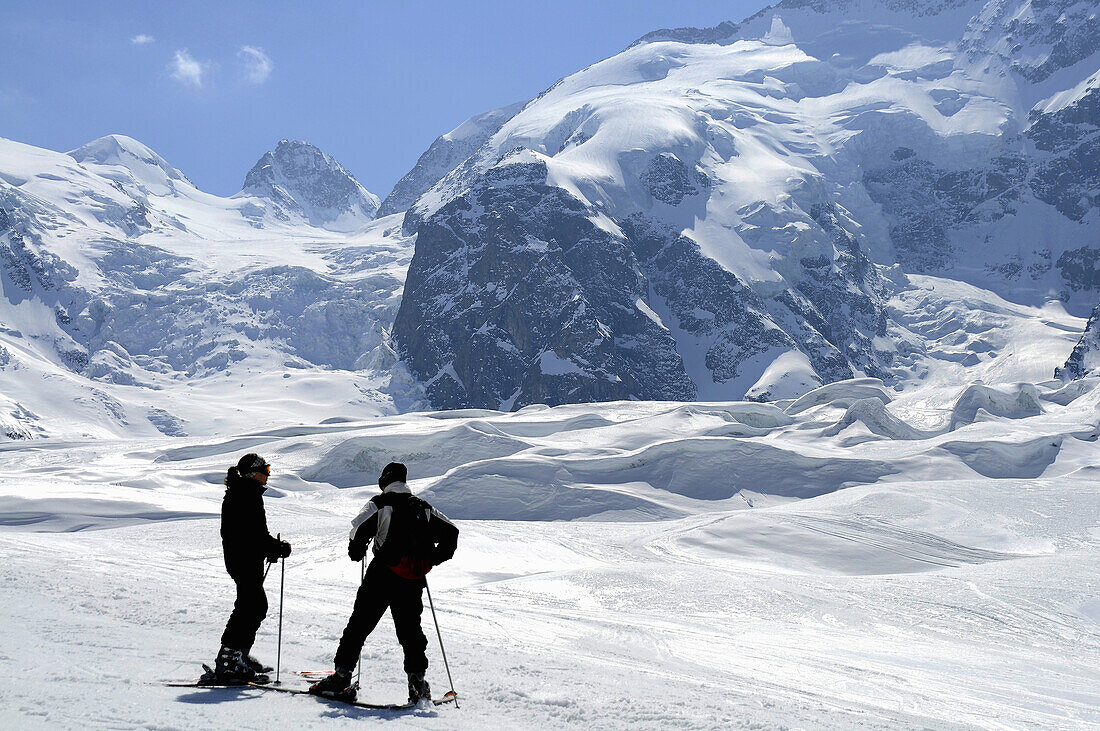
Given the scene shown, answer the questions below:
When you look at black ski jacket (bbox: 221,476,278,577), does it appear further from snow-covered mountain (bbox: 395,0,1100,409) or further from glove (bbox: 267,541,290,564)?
snow-covered mountain (bbox: 395,0,1100,409)

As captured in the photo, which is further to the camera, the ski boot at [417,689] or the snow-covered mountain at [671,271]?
the snow-covered mountain at [671,271]

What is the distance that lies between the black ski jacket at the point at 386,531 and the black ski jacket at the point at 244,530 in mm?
1042

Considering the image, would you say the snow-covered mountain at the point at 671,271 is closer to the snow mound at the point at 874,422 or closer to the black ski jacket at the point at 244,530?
the snow mound at the point at 874,422

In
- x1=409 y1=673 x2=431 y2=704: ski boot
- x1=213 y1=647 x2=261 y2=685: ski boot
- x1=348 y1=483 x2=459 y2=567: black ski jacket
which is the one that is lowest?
x1=409 y1=673 x2=431 y2=704: ski boot

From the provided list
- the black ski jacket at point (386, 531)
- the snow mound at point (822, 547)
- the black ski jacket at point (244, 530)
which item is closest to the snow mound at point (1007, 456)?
the snow mound at point (822, 547)

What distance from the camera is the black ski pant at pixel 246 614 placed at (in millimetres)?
7227

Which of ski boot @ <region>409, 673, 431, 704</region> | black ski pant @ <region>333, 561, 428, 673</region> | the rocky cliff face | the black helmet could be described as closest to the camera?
ski boot @ <region>409, 673, 431, 704</region>

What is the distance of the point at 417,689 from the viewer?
22.2ft

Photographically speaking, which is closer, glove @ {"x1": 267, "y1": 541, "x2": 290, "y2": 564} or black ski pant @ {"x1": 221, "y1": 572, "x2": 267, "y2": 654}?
black ski pant @ {"x1": 221, "y1": 572, "x2": 267, "y2": 654}

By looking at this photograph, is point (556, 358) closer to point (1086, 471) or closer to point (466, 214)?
point (466, 214)

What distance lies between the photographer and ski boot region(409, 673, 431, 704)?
6.76 meters

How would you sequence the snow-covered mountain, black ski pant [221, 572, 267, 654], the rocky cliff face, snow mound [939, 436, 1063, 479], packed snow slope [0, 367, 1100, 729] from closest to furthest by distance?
1. packed snow slope [0, 367, 1100, 729]
2. black ski pant [221, 572, 267, 654]
3. snow mound [939, 436, 1063, 479]
4. the rocky cliff face
5. the snow-covered mountain

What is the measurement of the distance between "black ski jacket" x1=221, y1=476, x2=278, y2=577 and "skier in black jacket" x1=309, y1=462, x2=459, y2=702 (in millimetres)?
1041

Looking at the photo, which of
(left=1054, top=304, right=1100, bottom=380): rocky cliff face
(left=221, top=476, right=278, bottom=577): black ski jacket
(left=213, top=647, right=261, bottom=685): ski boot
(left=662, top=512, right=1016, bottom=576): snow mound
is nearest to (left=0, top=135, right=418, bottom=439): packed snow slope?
(left=1054, top=304, right=1100, bottom=380): rocky cliff face
